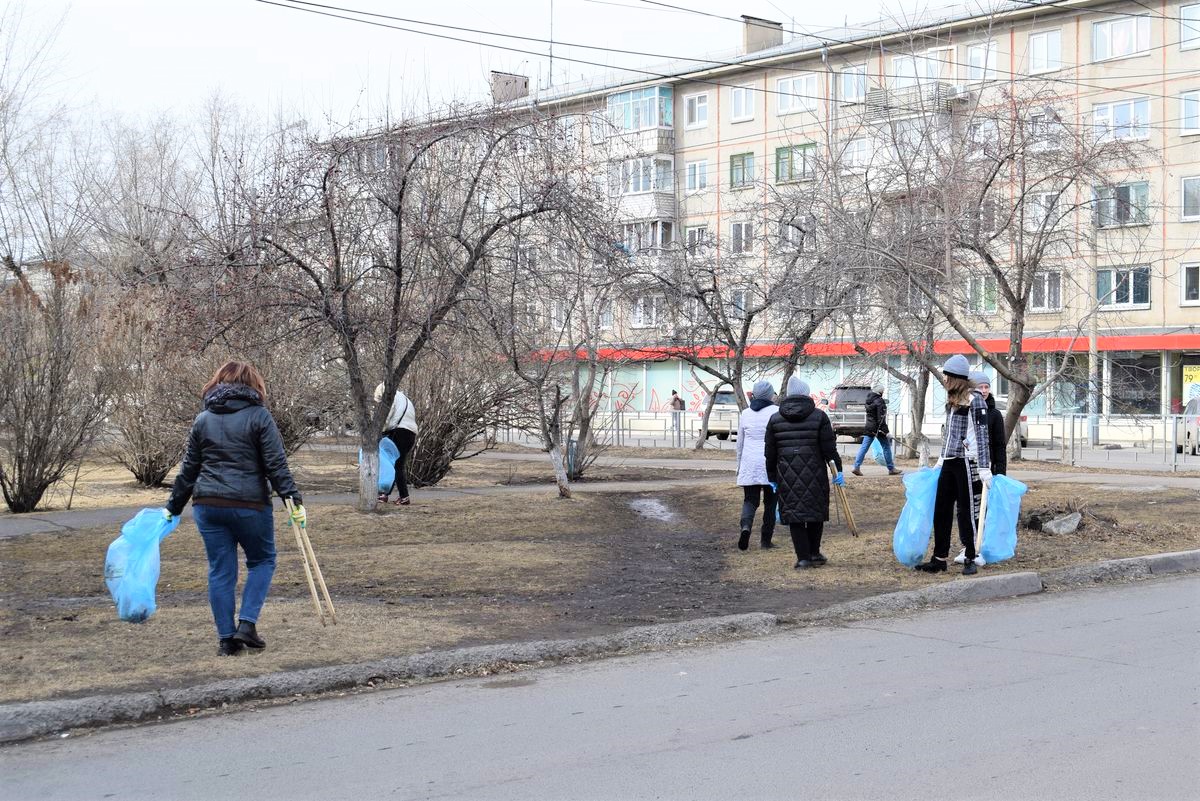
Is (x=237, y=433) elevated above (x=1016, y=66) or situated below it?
below

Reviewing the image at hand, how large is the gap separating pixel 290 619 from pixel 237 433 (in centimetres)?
165

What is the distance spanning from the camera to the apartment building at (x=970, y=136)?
18.1 meters

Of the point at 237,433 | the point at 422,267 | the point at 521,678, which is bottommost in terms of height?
the point at 521,678

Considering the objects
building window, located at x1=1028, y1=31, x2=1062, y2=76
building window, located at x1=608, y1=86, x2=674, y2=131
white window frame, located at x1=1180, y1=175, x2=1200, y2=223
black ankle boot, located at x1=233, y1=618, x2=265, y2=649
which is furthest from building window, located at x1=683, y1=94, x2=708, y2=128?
black ankle boot, located at x1=233, y1=618, x2=265, y2=649

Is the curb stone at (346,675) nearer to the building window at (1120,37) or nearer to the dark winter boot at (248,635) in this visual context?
the dark winter boot at (248,635)

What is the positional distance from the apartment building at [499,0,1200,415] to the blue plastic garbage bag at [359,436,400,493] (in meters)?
4.27

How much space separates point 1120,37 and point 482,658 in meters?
39.3

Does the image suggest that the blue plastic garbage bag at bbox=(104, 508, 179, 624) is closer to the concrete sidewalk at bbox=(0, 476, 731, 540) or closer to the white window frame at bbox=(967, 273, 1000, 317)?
the concrete sidewalk at bbox=(0, 476, 731, 540)

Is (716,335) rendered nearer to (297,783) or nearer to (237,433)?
(237,433)

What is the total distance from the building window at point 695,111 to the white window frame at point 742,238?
1037 inches

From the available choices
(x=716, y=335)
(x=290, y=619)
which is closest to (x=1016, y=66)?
(x=716, y=335)

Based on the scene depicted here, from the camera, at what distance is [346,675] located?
7086 millimetres

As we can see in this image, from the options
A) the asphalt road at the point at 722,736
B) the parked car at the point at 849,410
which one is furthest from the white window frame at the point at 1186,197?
the asphalt road at the point at 722,736

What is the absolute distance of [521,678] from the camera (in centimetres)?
733
